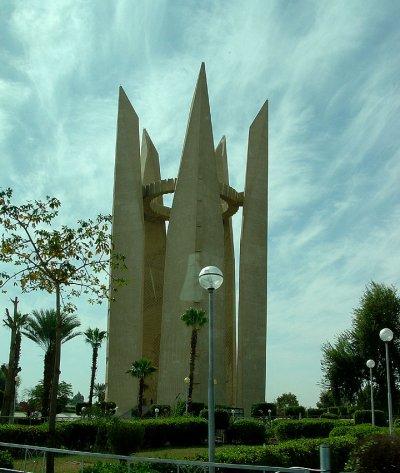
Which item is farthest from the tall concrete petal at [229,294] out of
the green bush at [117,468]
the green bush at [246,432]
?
the green bush at [117,468]

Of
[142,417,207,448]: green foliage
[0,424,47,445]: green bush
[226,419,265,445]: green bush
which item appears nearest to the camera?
[0,424,47,445]: green bush

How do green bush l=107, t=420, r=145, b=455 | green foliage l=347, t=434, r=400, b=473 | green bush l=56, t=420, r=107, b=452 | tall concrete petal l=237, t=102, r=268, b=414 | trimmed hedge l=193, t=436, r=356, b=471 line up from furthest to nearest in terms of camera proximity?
tall concrete petal l=237, t=102, r=268, b=414, green bush l=56, t=420, r=107, b=452, green bush l=107, t=420, r=145, b=455, trimmed hedge l=193, t=436, r=356, b=471, green foliage l=347, t=434, r=400, b=473

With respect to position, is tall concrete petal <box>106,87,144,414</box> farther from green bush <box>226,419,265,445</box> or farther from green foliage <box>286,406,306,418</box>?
green bush <box>226,419,265,445</box>

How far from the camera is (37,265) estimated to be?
1141 cm

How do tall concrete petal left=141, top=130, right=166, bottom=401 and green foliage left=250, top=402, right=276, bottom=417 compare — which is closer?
green foliage left=250, top=402, right=276, bottom=417

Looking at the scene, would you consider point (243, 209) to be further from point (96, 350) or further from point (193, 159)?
point (96, 350)

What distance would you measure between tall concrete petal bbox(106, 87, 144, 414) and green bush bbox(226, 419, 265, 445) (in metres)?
13.3

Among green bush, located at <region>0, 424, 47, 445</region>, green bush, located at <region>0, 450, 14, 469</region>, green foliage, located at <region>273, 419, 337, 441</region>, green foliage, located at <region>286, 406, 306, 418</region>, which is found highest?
green foliage, located at <region>286, 406, 306, 418</region>

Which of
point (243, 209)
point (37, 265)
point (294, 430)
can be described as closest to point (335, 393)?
point (243, 209)

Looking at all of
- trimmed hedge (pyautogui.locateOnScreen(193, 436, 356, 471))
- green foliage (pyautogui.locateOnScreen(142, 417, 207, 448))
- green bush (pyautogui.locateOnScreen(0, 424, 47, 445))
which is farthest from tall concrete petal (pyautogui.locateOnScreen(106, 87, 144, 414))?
trimmed hedge (pyautogui.locateOnScreen(193, 436, 356, 471))

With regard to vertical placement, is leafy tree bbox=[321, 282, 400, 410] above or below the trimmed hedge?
above

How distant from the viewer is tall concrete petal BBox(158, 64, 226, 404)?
105ft

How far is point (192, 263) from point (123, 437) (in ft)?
62.8

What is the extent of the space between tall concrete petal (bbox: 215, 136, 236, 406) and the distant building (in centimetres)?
14
